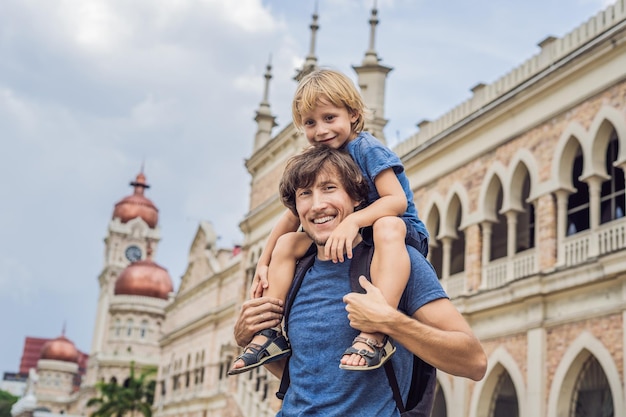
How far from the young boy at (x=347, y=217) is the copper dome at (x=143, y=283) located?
1897 inches

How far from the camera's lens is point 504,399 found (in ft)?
48.3

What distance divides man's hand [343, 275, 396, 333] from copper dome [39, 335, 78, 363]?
64.6 m

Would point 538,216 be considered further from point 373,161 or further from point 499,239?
point 373,161

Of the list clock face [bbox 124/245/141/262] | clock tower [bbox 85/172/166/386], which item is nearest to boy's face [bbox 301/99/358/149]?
clock tower [bbox 85/172/166/386]

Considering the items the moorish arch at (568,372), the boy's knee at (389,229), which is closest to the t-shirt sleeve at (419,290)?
the boy's knee at (389,229)

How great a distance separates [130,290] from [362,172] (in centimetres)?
4908

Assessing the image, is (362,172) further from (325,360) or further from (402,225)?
(325,360)

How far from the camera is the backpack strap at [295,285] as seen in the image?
9.08ft

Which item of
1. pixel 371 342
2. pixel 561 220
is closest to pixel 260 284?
pixel 371 342

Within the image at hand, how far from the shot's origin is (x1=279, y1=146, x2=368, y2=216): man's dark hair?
8.92ft

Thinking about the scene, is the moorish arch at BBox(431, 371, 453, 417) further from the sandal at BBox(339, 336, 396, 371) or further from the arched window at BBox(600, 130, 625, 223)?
the sandal at BBox(339, 336, 396, 371)

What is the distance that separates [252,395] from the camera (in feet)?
71.1

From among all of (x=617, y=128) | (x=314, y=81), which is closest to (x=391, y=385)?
(x=314, y=81)

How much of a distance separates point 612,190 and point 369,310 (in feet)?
38.3
